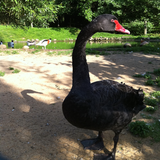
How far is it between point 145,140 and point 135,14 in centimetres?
3186

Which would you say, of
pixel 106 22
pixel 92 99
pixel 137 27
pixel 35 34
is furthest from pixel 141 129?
Result: pixel 137 27

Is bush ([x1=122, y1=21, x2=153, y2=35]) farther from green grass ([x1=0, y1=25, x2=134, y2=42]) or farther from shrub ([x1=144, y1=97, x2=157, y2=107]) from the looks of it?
shrub ([x1=144, y1=97, x2=157, y2=107])

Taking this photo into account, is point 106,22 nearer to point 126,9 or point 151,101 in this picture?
point 151,101

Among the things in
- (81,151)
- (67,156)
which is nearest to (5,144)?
(67,156)

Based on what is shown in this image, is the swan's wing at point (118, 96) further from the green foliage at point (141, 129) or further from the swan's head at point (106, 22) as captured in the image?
the swan's head at point (106, 22)

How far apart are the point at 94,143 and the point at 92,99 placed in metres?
1.01

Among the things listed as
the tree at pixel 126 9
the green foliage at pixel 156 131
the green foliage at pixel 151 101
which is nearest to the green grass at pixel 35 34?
the tree at pixel 126 9

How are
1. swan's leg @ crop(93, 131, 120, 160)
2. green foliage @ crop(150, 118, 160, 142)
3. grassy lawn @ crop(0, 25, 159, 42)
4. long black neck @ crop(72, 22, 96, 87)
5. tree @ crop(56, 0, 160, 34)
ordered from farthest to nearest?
1. tree @ crop(56, 0, 160, 34)
2. grassy lawn @ crop(0, 25, 159, 42)
3. green foliage @ crop(150, 118, 160, 142)
4. swan's leg @ crop(93, 131, 120, 160)
5. long black neck @ crop(72, 22, 96, 87)

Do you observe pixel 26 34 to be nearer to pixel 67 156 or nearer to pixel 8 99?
pixel 8 99

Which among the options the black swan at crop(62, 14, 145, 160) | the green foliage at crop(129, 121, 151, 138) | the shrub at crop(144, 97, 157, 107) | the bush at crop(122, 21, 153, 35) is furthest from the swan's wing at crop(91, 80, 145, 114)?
the bush at crop(122, 21, 153, 35)

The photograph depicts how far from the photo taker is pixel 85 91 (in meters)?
2.04

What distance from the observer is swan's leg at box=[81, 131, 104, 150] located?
8.47 ft

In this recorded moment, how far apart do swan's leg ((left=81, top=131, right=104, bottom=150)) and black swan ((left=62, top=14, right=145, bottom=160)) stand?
245mm

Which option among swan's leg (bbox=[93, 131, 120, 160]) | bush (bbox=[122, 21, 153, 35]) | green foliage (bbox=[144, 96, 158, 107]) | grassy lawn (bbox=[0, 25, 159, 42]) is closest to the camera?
swan's leg (bbox=[93, 131, 120, 160])
